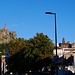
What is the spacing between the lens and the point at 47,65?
72.1m

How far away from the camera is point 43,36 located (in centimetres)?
7388

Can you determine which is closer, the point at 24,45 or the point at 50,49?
the point at 50,49

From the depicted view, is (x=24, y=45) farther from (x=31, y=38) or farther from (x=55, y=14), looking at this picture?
(x=55, y=14)

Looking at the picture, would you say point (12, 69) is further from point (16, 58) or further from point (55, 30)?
point (55, 30)

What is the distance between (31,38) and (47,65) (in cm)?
789

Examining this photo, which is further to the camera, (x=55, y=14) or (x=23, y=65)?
(x=23, y=65)

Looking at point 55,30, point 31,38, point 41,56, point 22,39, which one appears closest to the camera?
point 55,30

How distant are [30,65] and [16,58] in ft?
21.8

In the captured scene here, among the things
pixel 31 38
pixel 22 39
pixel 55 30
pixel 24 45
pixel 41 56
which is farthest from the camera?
pixel 22 39

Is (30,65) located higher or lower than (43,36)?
lower

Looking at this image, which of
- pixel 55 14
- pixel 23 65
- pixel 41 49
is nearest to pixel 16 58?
pixel 23 65

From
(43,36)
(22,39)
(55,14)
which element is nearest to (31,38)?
(43,36)

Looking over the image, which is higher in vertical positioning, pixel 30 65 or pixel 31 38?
pixel 31 38

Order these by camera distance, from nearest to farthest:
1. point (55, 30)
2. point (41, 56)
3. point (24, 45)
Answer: point (55, 30), point (41, 56), point (24, 45)
